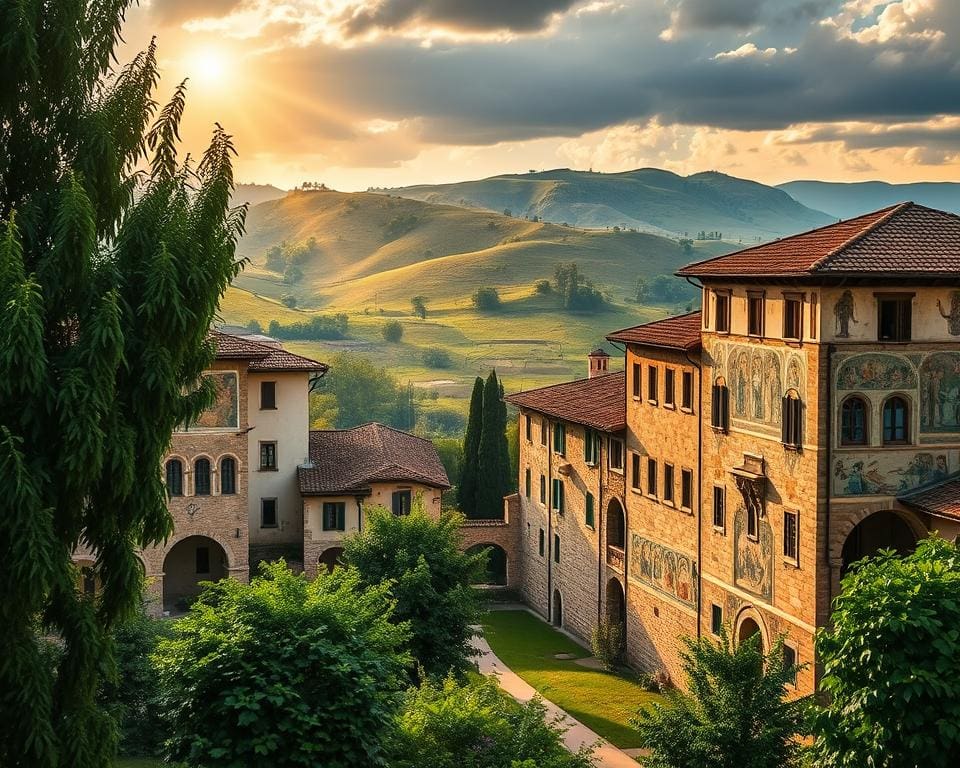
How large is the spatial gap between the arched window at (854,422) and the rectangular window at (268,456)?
26.4 metres

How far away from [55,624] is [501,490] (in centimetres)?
4616

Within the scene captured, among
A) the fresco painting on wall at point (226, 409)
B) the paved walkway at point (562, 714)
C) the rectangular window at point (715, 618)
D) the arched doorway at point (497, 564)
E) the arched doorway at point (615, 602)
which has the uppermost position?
the fresco painting on wall at point (226, 409)

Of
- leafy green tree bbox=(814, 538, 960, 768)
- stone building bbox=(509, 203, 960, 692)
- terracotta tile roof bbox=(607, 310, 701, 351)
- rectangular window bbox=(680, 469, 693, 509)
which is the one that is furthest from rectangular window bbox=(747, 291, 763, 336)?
leafy green tree bbox=(814, 538, 960, 768)

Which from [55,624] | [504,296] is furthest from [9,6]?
[504,296]

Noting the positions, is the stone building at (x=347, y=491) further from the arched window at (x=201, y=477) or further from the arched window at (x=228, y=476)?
the arched window at (x=201, y=477)

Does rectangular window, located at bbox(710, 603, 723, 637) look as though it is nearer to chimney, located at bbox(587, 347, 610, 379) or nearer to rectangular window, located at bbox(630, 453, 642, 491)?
rectangular window, located at bbox(630, 453, 642, 491)

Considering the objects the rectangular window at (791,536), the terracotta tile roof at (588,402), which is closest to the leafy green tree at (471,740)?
the rectangular window at (791,536)

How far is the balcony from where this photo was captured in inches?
1740

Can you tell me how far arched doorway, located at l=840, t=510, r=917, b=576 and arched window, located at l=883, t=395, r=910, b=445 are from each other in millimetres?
2710

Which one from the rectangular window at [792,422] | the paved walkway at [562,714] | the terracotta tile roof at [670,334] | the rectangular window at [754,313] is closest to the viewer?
the rectangular window at [792,422]

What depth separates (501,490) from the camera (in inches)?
2391

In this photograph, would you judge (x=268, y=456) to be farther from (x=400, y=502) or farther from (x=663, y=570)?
(x=663, y=570)

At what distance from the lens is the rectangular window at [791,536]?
31766mm

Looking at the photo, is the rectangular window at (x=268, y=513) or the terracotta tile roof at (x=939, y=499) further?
the rectangular window at (x=268, y=513)
